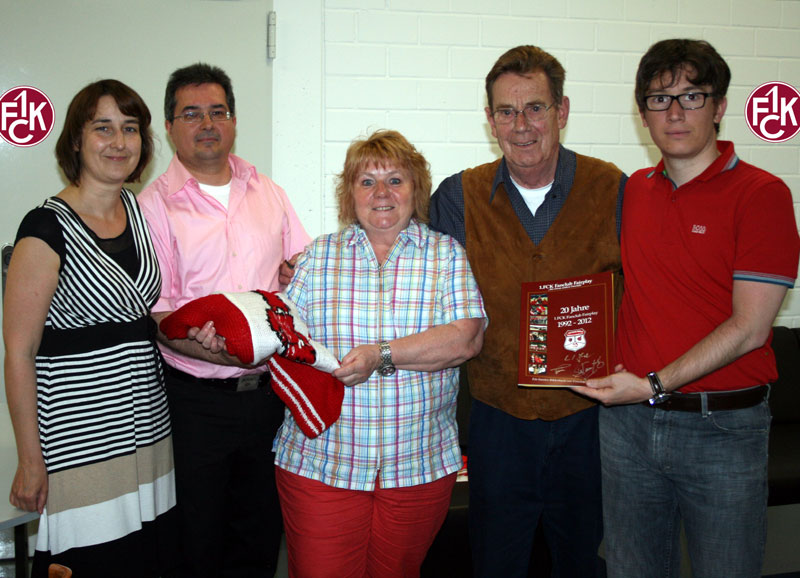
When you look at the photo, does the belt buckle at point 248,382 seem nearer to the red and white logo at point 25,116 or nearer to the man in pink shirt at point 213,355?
the man in pink shirt at point 213,355

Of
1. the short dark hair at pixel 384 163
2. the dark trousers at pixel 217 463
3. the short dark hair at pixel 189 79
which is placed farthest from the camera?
the short dark hair at pixel 189 79

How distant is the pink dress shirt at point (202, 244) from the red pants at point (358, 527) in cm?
56

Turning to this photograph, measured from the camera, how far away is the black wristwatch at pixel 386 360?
1973 millimetres

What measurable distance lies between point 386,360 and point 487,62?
2.34 meters

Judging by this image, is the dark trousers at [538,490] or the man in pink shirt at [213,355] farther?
the man in pink shirt at [213,355]

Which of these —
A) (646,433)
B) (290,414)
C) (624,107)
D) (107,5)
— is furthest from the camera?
(624,107)

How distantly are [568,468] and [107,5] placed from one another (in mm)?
3043

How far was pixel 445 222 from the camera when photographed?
2.33 m

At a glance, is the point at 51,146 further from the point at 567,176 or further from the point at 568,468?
the point at 568,468

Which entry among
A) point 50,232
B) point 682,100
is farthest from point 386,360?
point 682,100

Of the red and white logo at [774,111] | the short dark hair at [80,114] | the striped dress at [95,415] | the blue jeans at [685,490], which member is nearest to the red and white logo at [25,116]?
the short dark hair at [80,114]

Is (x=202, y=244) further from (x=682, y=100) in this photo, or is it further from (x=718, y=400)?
(x=718, y=400)

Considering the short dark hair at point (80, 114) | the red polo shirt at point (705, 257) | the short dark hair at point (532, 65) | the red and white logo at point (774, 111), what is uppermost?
the red and white logo at point (774, 111)

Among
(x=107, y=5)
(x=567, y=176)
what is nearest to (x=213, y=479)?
(x=567, y=176)
